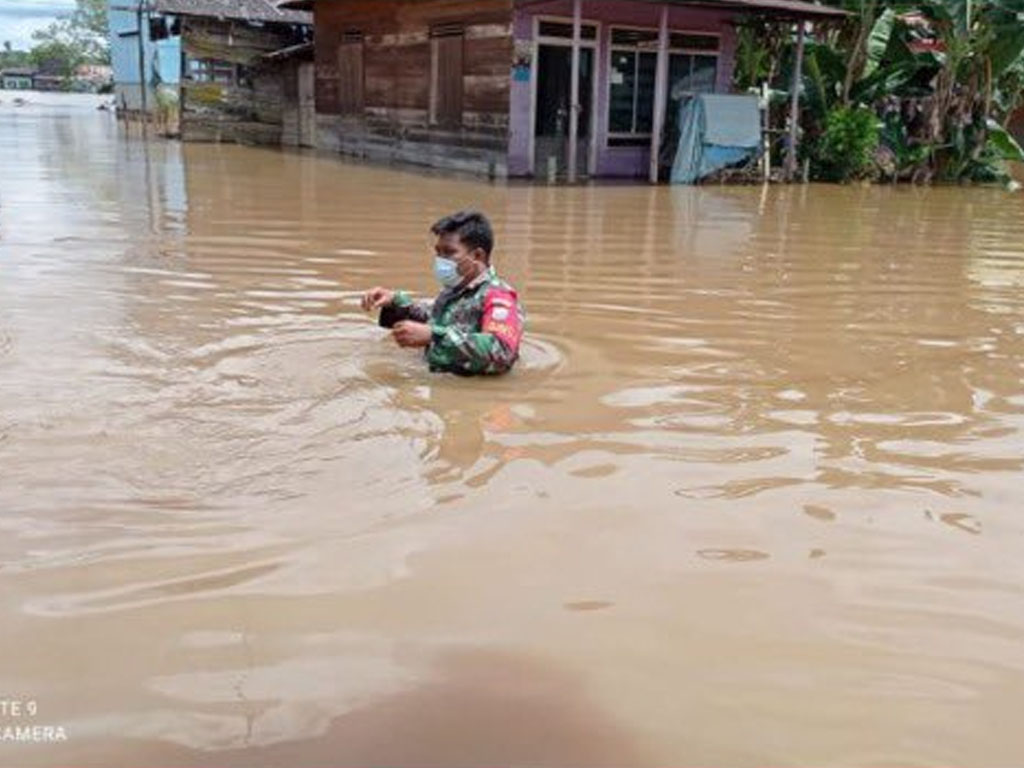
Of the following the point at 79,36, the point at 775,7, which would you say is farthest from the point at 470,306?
the point at 79,36

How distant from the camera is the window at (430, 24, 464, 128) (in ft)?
59.4

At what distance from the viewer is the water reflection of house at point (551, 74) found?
16703mm

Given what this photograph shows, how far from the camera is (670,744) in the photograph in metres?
2.41

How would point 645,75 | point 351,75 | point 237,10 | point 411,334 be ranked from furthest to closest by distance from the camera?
point 237,10
point 351,75
point 645,75
point 411,334

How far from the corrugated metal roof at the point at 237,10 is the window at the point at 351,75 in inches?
157

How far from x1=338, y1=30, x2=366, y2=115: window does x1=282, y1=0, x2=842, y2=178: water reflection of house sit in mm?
1613

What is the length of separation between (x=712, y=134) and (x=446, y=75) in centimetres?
465

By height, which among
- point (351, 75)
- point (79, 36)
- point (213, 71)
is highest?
point (79, 36)

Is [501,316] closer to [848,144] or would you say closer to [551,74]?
[551,74]

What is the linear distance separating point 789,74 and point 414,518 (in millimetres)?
18283

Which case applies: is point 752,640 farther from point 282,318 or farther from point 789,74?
point 789,74

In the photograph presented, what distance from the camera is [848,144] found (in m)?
18.3

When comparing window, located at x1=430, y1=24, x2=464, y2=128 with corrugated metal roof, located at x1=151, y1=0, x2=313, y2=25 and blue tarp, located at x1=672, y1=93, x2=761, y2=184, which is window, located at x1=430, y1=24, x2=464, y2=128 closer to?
blue tarp, located at x1=672, y1=93, x2=761, y2=184

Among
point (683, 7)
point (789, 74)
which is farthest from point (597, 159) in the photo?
point (789, 74)
